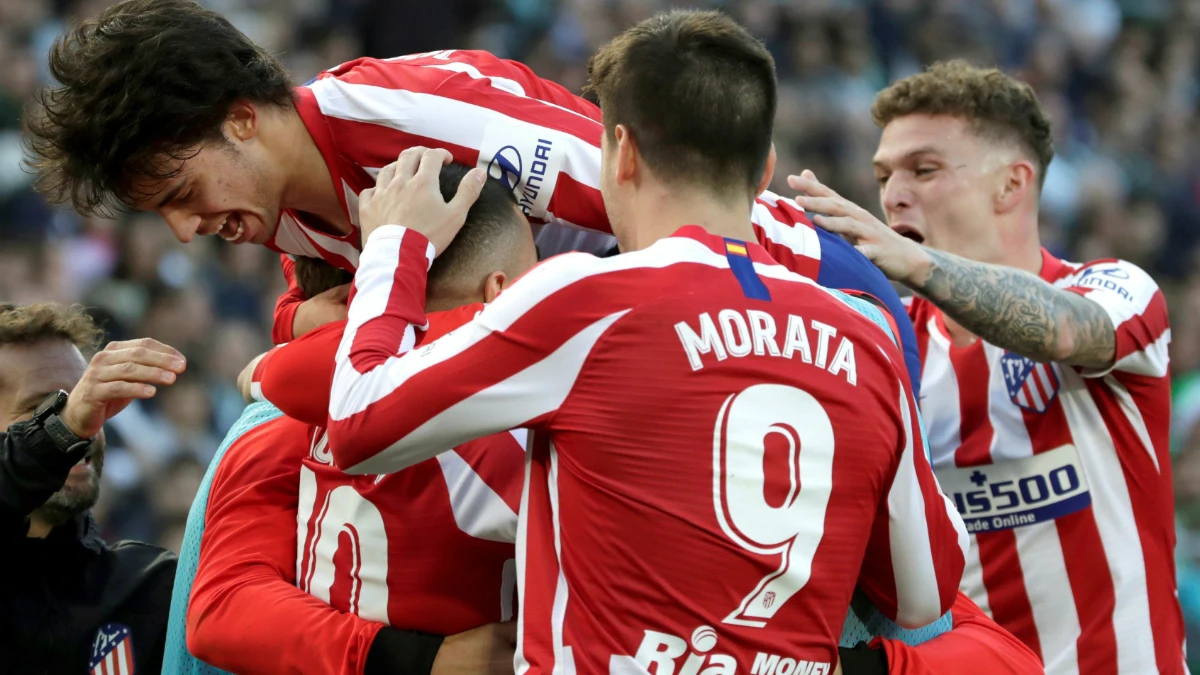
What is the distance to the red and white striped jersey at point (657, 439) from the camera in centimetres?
196

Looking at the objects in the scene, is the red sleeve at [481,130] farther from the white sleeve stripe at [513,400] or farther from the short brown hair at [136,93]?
the white sleeve stripe at [513,400]

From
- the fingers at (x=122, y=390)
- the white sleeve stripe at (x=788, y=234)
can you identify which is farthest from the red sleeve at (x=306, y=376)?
the white sleeve stripe at (x=788, y=234)

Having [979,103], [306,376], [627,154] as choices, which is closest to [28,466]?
[306,376]

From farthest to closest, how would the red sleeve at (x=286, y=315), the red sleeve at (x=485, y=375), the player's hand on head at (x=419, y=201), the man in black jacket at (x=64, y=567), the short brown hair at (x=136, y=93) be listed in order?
the man in black jacket at (x=64, y=567) < the red sleeve at (x=286, y=315) < the short brown hair at (x=136, y=93) < the player's hand on head at (x=419, y=201) < the red sleeve at (x=485, y=375)

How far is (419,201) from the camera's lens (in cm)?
234

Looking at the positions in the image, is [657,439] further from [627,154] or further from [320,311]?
[320,311]

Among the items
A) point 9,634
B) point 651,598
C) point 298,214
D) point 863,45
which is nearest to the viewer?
point 651,598

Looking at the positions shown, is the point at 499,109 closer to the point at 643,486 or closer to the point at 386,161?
the point at 386,161

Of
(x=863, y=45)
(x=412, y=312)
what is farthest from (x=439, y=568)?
(x=863, y=45)

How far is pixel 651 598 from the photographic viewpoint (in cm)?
196

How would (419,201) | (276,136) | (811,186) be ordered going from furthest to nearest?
1. (811,186)
2. (276,136)
3. (419,201)

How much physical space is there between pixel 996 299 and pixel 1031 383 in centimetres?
44

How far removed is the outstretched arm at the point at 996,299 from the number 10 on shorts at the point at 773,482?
43.3 inches

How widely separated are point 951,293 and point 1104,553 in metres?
0.86
